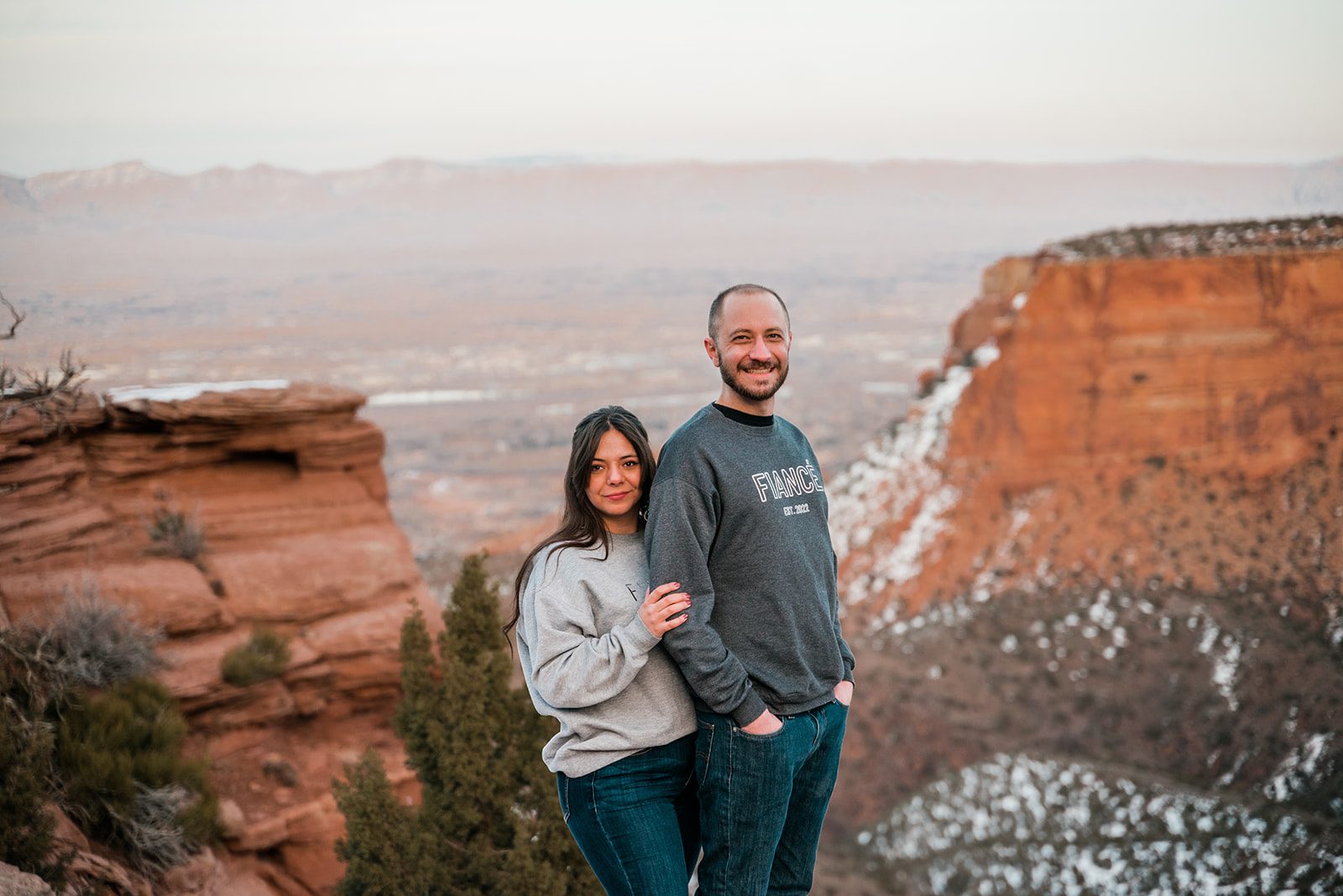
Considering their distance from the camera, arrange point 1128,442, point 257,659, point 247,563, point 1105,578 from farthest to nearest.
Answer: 1. point 1128,442
2. point 1105,578
3. point 247,563
4. point 257,659

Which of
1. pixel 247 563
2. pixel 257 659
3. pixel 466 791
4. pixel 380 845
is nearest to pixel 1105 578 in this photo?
pixel 247 563

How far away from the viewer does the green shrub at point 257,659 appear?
957 centimetres

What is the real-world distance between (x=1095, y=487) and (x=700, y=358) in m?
51.7

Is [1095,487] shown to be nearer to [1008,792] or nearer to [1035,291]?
[1035,291]

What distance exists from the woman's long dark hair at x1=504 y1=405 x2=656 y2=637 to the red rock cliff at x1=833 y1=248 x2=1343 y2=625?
24.1 meters

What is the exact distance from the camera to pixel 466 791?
6.95 metres

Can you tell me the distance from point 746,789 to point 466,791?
4370 millimetres

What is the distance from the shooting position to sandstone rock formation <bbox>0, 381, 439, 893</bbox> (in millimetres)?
9242

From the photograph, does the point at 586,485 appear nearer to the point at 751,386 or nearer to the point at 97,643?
the point at 751,386

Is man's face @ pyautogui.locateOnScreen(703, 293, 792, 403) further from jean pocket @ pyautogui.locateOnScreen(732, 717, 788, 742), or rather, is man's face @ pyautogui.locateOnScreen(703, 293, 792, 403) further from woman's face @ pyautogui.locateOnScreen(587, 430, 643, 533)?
jean pocket @ pyautogui.locateOnScreen(732, 717, 788, 742)

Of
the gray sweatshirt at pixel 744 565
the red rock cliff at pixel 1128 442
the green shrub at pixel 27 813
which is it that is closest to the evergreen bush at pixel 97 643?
the green shrub at pixel 27 813

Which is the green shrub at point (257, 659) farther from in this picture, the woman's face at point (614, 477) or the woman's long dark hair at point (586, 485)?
the woman's face at point (614, 477)

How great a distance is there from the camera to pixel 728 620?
10.4ft

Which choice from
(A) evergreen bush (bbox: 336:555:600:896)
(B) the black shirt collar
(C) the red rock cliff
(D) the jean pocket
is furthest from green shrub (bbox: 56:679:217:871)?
(C) the red rock cliff
